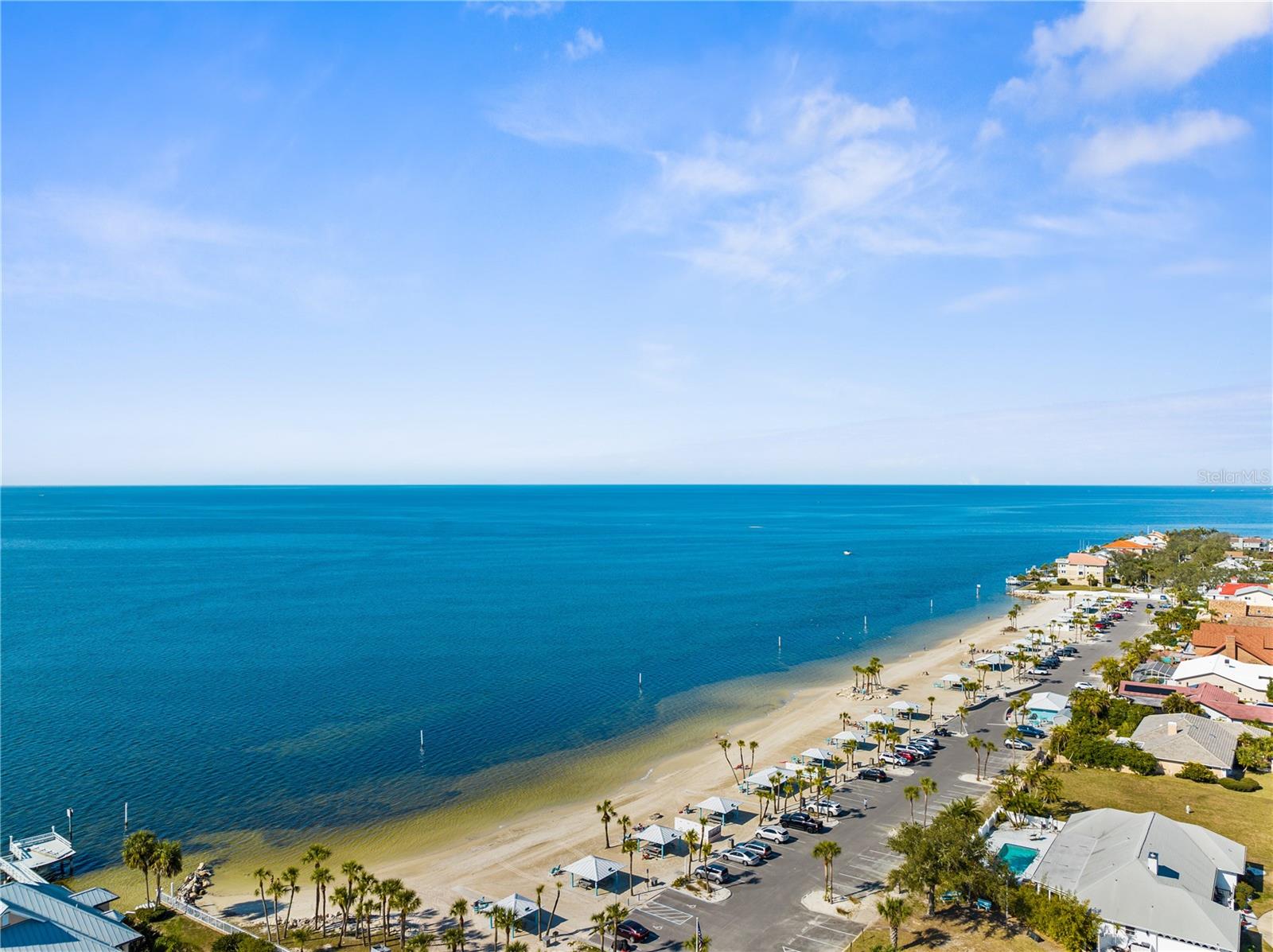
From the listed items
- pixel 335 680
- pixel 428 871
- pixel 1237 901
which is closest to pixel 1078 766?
pixel 1237 901

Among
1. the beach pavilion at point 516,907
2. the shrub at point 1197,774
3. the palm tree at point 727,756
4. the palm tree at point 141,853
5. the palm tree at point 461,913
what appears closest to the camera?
the palm tree at point 461,913

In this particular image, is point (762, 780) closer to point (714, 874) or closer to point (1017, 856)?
point (714, 874)

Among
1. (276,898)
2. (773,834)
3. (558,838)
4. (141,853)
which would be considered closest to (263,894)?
(276,898)

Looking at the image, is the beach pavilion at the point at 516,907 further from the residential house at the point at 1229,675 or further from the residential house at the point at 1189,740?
the residential house at the point at 1229,675

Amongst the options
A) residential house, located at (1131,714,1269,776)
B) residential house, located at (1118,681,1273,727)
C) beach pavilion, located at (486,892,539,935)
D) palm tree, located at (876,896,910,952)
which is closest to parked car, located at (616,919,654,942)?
beach pavilion, located at (486,892,539,935)

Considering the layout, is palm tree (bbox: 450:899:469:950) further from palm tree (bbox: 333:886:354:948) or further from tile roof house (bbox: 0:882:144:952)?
tile roof house (bbox: 0:882:144:952)

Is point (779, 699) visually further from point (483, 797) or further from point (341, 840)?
point (341, 840)

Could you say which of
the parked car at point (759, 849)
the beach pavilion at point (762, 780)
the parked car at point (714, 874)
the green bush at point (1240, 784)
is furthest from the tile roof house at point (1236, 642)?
the parked car at point (714, 874)

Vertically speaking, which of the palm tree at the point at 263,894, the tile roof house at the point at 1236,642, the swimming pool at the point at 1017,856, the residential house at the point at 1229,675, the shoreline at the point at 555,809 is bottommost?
the shoreline at the point at 555,809
